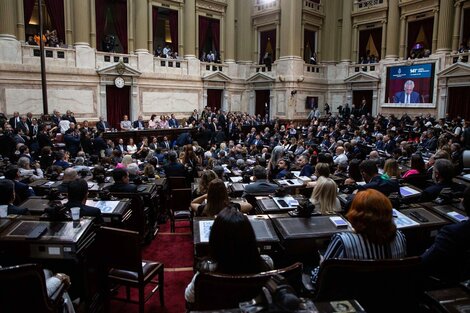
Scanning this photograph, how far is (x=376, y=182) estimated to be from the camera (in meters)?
4.46

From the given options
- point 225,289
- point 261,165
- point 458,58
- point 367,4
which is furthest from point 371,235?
point 367,4

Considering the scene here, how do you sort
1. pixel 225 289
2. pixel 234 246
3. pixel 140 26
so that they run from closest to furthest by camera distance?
pixel 225 289 < pixel 234 246 < pixel 140 26

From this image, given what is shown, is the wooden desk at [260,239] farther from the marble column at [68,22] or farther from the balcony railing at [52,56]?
the marble column at [68,22]

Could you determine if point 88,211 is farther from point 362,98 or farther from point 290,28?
point 362,98

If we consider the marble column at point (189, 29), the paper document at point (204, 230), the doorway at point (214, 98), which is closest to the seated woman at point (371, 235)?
the paper document at point (204, 230)

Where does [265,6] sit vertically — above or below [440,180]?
above

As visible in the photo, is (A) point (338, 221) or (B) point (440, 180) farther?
(B) point (440, 180)

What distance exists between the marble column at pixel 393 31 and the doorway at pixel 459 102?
388 cm

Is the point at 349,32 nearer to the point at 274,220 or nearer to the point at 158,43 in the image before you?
the point at 158,43

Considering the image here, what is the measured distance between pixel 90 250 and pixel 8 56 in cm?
1371

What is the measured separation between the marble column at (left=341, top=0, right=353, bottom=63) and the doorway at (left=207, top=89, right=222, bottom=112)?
7738 mm

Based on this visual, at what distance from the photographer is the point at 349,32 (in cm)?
2134

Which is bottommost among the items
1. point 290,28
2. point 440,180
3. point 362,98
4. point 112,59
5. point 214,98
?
point 440,180

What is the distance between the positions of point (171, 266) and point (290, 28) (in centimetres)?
1791
